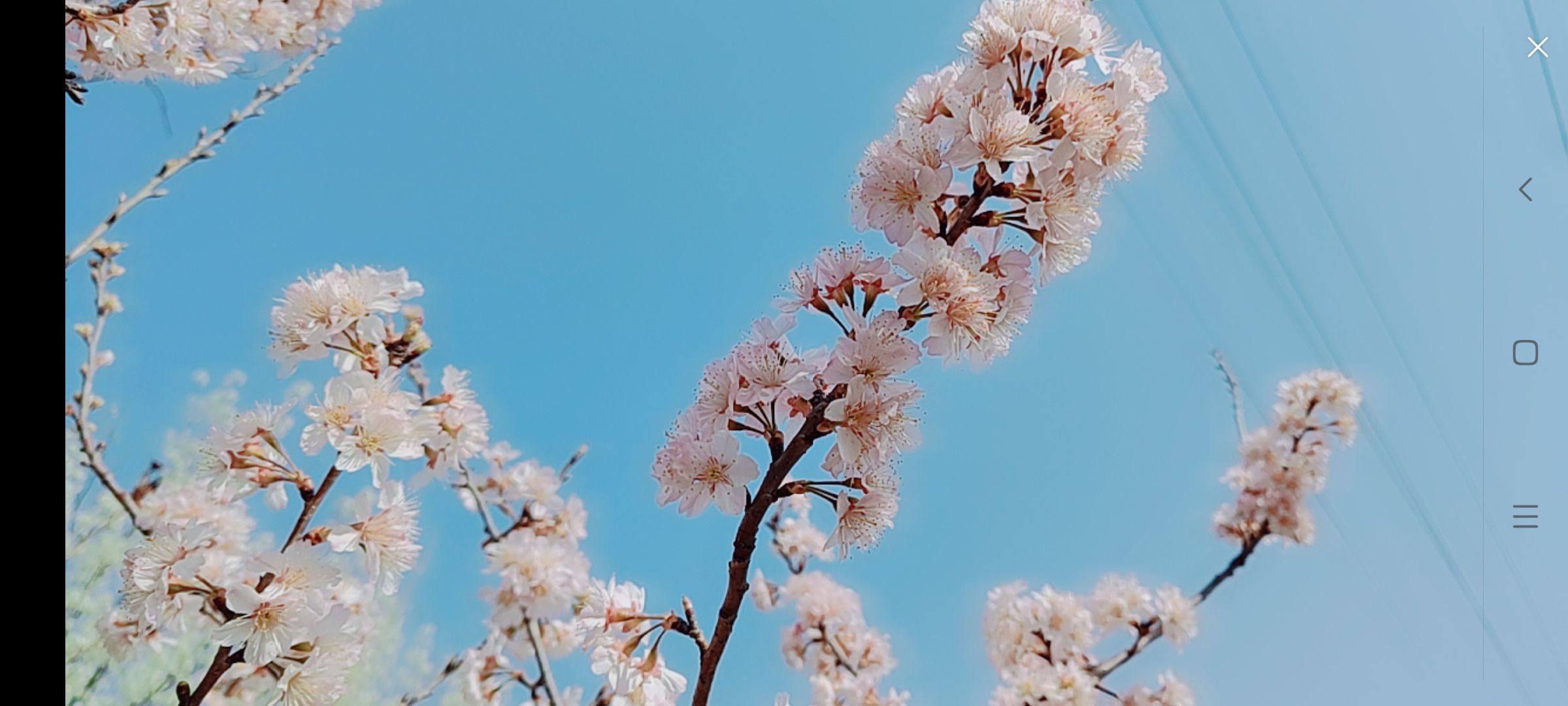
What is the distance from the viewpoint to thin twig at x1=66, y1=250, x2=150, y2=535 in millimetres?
1168

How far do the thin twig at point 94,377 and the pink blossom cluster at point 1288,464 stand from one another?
50.6 inches

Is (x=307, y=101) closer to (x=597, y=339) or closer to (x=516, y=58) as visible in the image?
(x=516, y=58)

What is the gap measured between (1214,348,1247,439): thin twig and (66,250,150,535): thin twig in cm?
126

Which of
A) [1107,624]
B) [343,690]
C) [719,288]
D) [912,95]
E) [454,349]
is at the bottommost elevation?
[343,690]

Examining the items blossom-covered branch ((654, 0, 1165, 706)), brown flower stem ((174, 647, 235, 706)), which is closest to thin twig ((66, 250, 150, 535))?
brown flower stem ((174, 647, 235, 706))

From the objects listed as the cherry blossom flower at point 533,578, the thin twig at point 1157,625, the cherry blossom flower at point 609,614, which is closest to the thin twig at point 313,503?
the cherry blossom flower at point 609,614

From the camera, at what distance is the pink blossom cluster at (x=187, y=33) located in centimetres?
96

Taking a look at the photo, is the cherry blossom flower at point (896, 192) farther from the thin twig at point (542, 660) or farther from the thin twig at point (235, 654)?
the thin twig at point (542, 660)

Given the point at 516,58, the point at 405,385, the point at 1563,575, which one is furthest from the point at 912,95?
the point at 1563,575

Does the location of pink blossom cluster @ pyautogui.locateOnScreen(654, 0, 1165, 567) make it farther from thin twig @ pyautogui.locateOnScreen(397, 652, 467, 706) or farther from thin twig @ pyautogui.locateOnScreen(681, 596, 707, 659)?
thin twig @ pyautogui.locateOnScreen(397, 652, 467, 706)

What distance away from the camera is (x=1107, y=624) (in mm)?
1258

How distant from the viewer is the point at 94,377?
1205 mm

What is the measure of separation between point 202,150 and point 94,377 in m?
0.29
